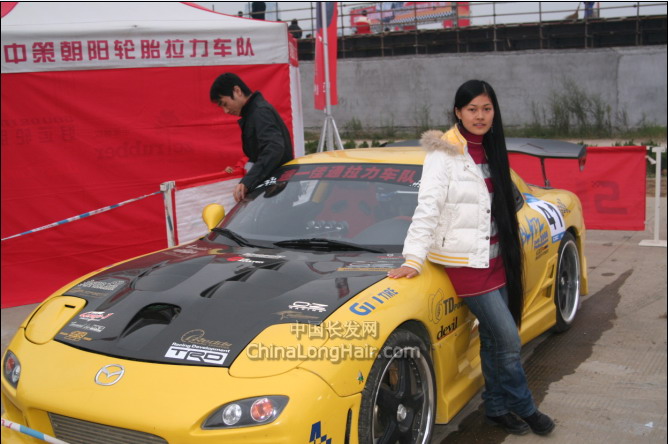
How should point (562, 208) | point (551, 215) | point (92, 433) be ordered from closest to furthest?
point (92, 433)
point (551, 215)
point (562, 208)

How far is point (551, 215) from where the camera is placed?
15.3ft

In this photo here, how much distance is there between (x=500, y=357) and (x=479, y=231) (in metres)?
0.65

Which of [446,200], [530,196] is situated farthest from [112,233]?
[446,200]

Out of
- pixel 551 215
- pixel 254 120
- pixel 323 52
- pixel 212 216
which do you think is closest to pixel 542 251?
pixel 551 215

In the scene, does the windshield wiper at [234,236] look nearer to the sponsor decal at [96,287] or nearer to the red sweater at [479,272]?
the sponsor decal at [96,287]

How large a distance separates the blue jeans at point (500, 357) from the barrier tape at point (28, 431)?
74.5 inches

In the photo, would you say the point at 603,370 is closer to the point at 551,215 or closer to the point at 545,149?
the point at 551,215

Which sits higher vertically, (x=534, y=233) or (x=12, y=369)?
(x=534, y=233)

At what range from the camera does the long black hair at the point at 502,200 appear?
3359 millimetres

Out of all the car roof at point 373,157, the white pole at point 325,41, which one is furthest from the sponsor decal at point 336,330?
the white pole at point 325,41

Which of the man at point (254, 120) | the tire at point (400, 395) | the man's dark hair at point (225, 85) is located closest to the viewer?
the tire at point (400, 395)

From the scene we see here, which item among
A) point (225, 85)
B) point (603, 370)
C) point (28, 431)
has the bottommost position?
point (603, 370)

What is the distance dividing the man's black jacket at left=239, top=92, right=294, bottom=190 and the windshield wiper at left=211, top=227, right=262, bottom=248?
691 millimetres

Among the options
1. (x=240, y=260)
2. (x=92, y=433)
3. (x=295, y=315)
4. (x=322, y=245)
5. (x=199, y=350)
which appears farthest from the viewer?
(x=322, y=245)
